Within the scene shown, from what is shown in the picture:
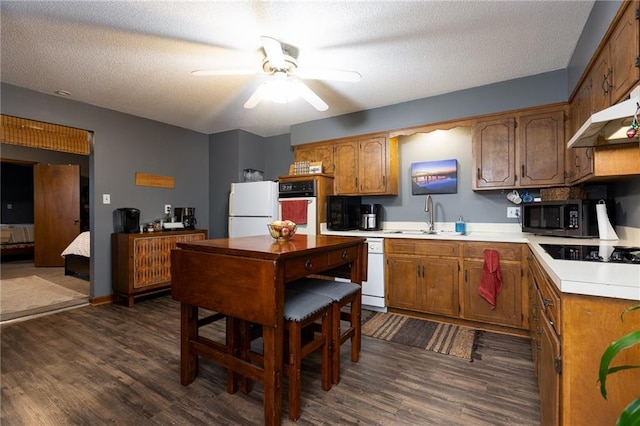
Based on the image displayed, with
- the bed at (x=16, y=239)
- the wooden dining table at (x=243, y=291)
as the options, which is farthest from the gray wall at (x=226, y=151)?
the bed at (x=16, y=239)

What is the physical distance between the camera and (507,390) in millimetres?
1843

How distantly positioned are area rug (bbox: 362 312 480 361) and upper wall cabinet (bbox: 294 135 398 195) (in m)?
1.51

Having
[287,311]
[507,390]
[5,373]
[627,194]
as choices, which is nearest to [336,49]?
[287,311]

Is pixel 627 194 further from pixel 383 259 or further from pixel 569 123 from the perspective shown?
pixel 383 259

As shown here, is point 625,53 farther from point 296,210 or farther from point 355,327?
point 296,210

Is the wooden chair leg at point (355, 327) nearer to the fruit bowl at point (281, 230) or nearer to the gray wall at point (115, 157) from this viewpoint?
the fruit bowl at point (281, 230)

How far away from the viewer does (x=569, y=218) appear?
7.98 feet

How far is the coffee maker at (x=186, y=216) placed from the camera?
4.33m

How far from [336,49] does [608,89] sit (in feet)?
5.88

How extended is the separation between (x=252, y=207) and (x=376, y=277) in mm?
1981

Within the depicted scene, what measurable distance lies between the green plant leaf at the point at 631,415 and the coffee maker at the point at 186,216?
453 cm

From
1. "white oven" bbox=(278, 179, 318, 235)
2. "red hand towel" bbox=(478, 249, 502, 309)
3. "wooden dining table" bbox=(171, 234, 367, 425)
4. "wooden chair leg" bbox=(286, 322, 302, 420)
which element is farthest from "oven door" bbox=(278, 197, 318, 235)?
"wooden chair leg" bbox=(286, 322, 302, 420)

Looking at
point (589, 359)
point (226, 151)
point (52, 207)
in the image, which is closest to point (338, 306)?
point (589, 359)

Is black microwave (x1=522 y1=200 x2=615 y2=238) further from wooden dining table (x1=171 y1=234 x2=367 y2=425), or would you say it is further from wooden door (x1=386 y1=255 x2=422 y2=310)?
wooden dining table (x1=171 y1=234 x2=367 y2=425)
